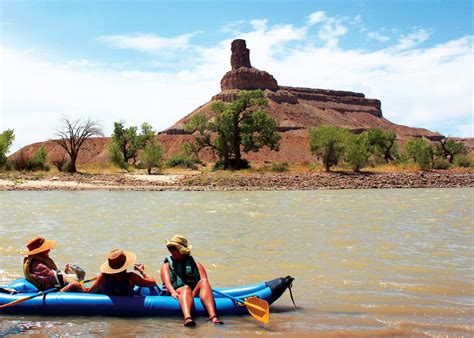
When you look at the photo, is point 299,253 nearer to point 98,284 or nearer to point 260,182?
point 98,284

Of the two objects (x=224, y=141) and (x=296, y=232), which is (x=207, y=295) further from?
(x=224, y=141)

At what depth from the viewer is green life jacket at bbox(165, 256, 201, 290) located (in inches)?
Answer: 254

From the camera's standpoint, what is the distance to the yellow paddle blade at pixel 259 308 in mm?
5875

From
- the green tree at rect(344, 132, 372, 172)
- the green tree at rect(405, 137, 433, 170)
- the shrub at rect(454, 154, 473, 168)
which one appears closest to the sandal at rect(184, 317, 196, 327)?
the green tree at rect(344, 132, 372, 172)

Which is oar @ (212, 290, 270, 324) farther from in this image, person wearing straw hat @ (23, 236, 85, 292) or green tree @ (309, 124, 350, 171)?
green tree @ (309, 124, 350, 171)

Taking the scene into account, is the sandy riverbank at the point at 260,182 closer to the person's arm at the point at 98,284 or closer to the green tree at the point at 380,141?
the green tree at the point at 380,141

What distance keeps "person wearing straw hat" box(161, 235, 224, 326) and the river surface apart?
0.22 metres

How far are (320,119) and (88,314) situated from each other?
10876 cm

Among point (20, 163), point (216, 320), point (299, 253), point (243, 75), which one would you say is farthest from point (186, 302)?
point (243, 75)

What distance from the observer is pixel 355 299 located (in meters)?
7.10

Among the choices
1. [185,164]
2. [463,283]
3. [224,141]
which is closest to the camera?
[463,283]

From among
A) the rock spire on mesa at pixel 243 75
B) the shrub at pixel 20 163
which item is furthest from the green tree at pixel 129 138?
the rock spire on mesa at pixel 243 75

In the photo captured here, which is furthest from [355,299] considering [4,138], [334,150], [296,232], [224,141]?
[4,138]

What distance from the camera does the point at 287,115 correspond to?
106 m
